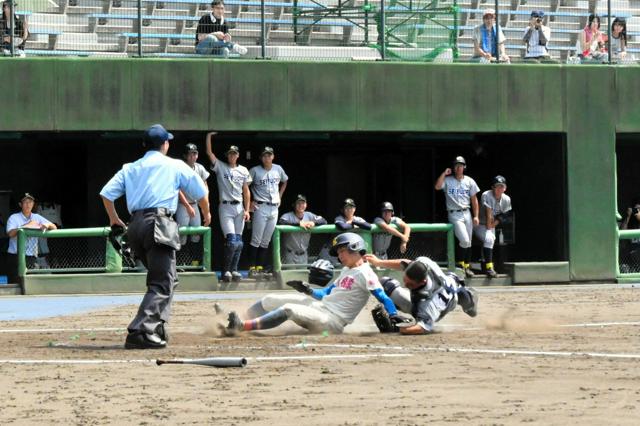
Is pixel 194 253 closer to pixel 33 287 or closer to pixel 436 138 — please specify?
pixel 33 287

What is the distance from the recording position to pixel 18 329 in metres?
12.8

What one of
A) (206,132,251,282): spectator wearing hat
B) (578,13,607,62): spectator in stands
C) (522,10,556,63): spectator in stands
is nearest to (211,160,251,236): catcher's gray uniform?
(206,132,251,282): spectator wearing hat

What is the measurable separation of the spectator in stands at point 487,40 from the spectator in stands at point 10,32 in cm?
711

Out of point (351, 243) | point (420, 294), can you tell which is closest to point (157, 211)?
point (351, 243)

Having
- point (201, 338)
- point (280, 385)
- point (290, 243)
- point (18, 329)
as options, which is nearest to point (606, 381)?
point (280, 385)

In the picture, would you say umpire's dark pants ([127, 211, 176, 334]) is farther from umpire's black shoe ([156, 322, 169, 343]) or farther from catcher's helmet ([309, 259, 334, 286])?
catcher's helmet ([309, 259, 334, 286])

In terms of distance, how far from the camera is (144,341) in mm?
10484

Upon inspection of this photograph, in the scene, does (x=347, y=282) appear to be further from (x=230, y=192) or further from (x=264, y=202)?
(x=264, y=202)

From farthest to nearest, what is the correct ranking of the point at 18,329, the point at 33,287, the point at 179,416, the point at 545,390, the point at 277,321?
the point at 33,287, the point at 18,329, the point at 277,321, the point at 545,390, the point at 179,416

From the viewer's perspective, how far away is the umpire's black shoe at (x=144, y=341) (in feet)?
34.4

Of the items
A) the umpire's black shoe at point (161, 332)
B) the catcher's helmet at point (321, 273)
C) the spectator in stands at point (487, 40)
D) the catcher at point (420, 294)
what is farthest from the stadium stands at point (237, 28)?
the umpire's black shoe at point (161, 332)

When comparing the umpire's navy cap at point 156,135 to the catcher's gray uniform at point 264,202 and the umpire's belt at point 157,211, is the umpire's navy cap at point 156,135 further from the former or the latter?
the catcher's gray uniform at point 264,202

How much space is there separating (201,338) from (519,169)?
11981 mm

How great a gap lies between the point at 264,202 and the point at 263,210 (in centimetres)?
14
